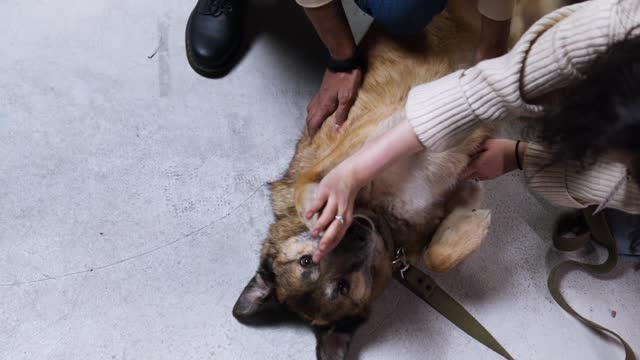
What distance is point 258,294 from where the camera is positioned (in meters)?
2.13

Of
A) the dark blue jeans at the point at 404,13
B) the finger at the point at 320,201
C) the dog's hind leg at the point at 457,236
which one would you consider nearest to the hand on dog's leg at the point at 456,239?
the dog's hind leg at the point at 457,236

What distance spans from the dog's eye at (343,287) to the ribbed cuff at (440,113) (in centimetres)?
63

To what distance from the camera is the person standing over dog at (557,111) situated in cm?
119

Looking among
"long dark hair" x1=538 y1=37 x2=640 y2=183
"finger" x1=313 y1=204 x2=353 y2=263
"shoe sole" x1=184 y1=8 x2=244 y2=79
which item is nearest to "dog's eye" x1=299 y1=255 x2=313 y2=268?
"finger" x1=313 y1=204 x2=353 y2=263

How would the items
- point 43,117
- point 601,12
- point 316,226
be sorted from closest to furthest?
point 601,12 < point 316,226 < point 43,117

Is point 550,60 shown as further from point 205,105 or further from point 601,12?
point 205,105

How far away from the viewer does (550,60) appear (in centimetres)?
147

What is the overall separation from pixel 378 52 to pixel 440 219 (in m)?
0.76

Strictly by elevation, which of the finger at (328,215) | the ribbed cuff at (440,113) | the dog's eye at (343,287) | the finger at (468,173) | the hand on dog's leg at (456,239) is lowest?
the dog's eye at (343,287)

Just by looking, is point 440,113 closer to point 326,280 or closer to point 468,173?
point 468,173

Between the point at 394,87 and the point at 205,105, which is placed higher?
the point at 394,87

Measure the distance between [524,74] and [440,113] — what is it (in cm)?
26

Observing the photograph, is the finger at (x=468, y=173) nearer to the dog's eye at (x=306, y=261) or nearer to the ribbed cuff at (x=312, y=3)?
the dog's eye at (x=306, y=261)

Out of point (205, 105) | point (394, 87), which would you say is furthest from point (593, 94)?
point (205, 105)
